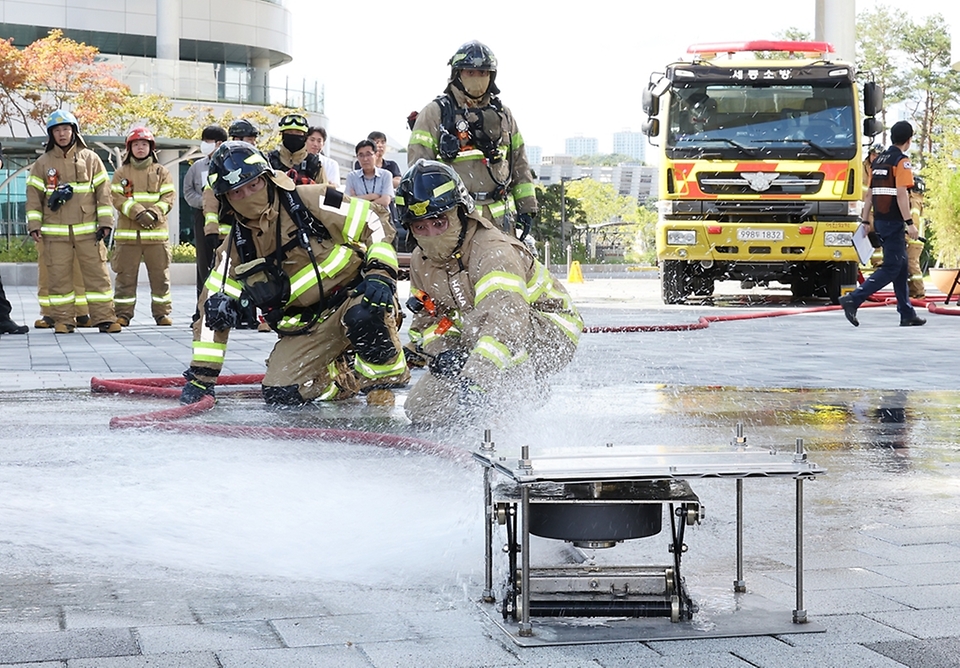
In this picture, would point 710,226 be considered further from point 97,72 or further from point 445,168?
point 97,72

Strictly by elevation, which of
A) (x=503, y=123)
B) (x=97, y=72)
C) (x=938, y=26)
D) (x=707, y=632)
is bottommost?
(x=707, y=632)

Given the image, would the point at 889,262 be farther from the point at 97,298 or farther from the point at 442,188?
the point at 442,188

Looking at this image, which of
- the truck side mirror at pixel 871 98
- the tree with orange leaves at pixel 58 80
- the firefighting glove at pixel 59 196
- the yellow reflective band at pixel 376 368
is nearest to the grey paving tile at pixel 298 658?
the yellow reflective band at pixel 376 368

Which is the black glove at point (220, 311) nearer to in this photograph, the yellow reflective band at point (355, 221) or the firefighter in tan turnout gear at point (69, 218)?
the yellow reflective band at point (355, 221)

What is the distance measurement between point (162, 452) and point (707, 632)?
318cm

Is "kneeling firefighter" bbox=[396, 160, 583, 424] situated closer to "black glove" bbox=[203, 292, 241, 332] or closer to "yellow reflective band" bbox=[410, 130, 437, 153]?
"black glove" bbox=[203, 292, 241, 332]

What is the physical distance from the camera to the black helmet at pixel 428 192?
564 centimetres

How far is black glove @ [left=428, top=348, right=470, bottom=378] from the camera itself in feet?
20.7

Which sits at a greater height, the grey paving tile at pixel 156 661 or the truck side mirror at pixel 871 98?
the truck side mirror at pixel 871 98

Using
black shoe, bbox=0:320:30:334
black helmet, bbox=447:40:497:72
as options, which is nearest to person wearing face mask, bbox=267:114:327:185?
black helmet, bbox=447:40:497:72

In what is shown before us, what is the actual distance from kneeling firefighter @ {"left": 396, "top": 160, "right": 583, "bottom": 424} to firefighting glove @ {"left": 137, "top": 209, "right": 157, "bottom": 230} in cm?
623

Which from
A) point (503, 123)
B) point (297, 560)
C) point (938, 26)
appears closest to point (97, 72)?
point (503, 123)

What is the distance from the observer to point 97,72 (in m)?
→ 32.0

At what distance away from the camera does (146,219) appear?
12.3m
